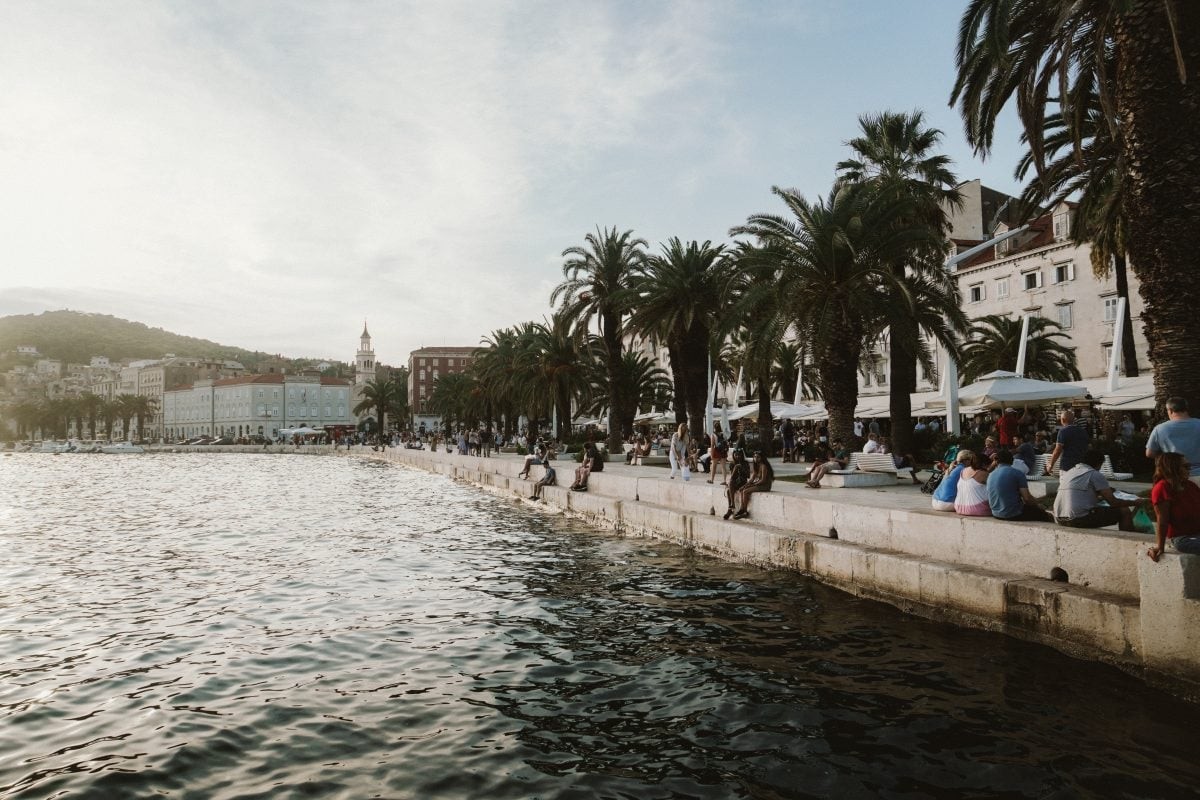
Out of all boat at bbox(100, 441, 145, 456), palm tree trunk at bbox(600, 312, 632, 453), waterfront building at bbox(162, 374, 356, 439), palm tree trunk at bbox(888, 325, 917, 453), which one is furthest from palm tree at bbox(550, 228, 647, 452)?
waterfront building at bbox(162, 374, 356, 439)

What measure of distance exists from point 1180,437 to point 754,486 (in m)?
7.72

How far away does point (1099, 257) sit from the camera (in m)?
25.7

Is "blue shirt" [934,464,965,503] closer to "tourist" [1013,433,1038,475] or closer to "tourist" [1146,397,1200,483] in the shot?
"tourist" [1146,397,1200,483]

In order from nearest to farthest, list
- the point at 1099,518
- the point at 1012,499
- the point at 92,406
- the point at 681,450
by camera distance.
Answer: the point at 1099,518 → the point at 1012,499 → the point at 681,450 → the point at 92,406

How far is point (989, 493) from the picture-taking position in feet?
31.4

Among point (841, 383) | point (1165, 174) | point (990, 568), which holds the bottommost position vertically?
point (990, 568)

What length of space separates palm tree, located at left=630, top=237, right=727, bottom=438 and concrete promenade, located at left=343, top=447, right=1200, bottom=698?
14.6 meters

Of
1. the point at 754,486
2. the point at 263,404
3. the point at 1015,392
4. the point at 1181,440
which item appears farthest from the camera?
the point at 263,404

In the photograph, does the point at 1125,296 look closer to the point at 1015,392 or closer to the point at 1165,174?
the point at 1015,392

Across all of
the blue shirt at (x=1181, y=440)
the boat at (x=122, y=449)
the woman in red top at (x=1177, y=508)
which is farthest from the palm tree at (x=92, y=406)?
the woman in red top at (x=1177, y=508)

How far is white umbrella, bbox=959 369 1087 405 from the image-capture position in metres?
20.3

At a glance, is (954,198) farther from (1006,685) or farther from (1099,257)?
(1006,685)

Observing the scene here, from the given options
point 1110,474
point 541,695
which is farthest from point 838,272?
point 541,695

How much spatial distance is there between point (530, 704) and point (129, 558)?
1245cm
